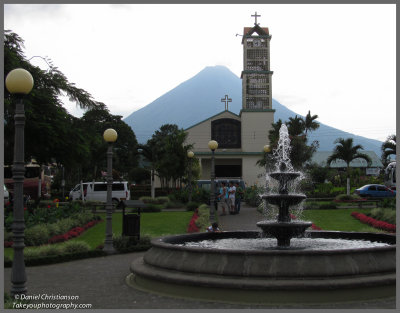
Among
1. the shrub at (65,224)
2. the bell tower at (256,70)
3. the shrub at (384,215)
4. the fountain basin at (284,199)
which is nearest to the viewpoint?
the fountain basin at (284,199)

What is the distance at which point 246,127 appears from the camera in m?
62.5

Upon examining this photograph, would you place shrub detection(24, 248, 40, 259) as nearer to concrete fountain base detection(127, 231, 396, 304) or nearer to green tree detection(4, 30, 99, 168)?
concrete fountain base detection(127, 231, 396, 304)

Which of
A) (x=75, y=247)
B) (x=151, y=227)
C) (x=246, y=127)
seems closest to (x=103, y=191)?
(x=151, y=227)

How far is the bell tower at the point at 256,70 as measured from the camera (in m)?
64.2

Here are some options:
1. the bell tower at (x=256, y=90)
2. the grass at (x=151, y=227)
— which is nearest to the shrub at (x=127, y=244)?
the grass at (x=151, y=227)

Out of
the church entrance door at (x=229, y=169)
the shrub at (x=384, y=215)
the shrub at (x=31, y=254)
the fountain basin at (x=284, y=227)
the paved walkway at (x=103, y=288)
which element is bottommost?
the paved walkway at (x=103, y=288)

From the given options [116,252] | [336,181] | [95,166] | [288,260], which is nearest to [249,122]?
[336,181]

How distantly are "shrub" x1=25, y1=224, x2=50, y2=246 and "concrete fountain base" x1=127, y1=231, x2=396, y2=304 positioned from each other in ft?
31.9

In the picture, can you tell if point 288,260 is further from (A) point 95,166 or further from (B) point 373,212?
(A) point 95,166

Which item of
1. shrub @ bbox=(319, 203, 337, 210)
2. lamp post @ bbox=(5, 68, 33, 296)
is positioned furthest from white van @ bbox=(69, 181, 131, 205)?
lamp post @ bbox=(5, 68, 33, 296)

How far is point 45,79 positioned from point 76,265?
14327 mm

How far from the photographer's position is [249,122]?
6266 centimetres

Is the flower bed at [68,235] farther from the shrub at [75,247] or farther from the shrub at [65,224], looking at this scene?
the shrub at [75,247]

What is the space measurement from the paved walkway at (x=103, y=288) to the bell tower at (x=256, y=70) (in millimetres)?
51446
